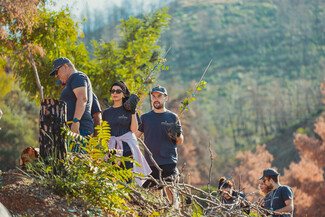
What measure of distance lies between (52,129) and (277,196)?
299 cm

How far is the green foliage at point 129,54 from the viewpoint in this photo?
40.7 ft

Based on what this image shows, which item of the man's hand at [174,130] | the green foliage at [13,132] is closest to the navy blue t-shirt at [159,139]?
the man's hand at [174,130]

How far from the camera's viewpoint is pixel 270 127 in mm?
79625

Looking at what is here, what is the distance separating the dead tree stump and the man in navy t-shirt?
555 millimetres

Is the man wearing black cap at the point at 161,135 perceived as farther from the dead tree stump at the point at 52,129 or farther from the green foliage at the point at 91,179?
the dead tree stump at the point at 52,129

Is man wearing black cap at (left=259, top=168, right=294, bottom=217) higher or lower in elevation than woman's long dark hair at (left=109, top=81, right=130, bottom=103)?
lower

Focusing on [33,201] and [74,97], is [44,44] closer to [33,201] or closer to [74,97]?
[74,97]

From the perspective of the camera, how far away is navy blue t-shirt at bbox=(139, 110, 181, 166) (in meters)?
5.73

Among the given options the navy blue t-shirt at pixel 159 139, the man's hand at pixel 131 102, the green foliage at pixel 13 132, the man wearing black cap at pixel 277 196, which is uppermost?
the man's hand at pixel 131 102

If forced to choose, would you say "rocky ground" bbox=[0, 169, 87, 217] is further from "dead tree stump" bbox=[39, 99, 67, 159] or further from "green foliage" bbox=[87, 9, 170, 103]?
"green foliage" bbox=[87, 9, 170, 103]

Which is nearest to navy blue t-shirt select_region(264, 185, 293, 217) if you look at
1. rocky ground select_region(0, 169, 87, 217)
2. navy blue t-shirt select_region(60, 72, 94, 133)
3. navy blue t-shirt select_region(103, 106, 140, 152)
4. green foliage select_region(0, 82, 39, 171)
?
navy blue t-shirt select_region(103, 106, 140, 152)

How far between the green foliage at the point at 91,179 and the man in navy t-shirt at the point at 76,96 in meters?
0.72

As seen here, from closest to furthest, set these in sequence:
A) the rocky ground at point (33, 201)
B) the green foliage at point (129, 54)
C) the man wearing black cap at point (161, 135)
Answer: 1. the rocky ground at point (33, 201)
2. the man wearing black cap at point (161, 135)
3. the green foliage at point (129, 54)

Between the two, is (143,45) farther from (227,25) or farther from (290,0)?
(290,0)
